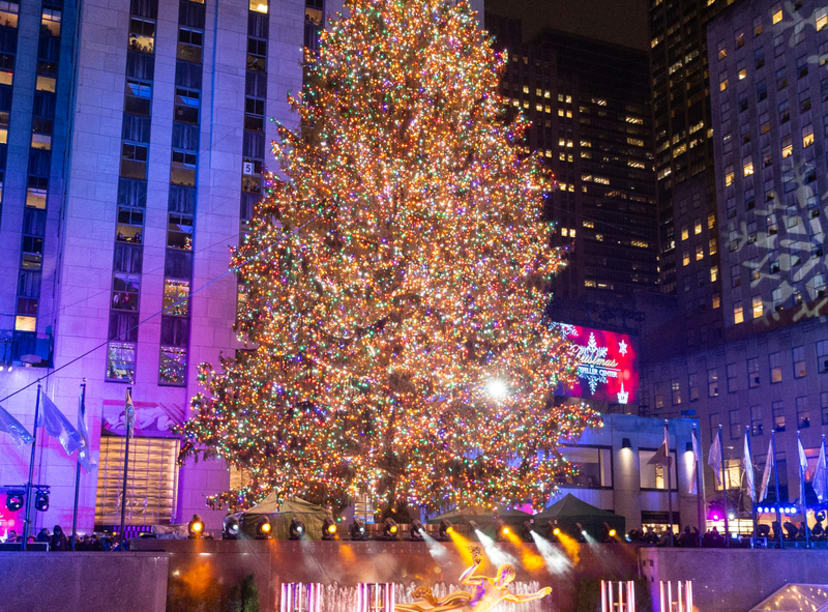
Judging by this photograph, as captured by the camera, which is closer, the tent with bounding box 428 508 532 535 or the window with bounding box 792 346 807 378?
the tent with bounding box 428 508 532 535

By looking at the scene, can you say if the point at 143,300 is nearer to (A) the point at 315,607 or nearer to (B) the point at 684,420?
(A) the point at 315,607

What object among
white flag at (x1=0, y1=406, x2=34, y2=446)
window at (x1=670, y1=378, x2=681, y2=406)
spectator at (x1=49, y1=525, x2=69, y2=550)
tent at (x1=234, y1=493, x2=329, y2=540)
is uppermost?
window at (x1=670, y1=378, x2=681, y2=406)

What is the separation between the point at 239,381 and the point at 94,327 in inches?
869

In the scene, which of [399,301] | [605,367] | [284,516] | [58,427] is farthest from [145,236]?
[605,367]

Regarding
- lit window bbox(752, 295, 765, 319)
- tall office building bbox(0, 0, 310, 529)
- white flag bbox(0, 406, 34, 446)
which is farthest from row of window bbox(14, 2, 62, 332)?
lit window bbox(752, 295, 765, 319)

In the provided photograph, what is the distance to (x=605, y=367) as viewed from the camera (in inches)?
2335

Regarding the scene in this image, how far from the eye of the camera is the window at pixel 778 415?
8069cm

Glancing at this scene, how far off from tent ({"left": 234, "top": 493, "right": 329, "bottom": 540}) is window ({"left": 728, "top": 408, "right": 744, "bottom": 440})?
69.1 m

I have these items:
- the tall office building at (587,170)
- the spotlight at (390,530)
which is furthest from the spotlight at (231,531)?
the tall office building at (587,170)

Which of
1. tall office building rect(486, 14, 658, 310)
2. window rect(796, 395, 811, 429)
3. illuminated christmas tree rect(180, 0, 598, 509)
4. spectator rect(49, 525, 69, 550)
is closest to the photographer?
spectator rect(49, 525, 69, 550)

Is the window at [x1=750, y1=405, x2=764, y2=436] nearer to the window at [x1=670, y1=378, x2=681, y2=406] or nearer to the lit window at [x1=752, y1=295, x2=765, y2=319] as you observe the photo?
the lit window at [x1=752, y1=295, x2=765, y2=319]

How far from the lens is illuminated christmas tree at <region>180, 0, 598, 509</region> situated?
25.8 metres

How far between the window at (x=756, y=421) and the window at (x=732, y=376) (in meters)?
3.56

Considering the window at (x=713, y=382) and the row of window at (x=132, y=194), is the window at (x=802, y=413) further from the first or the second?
the row of window at (x=132, y=194)
